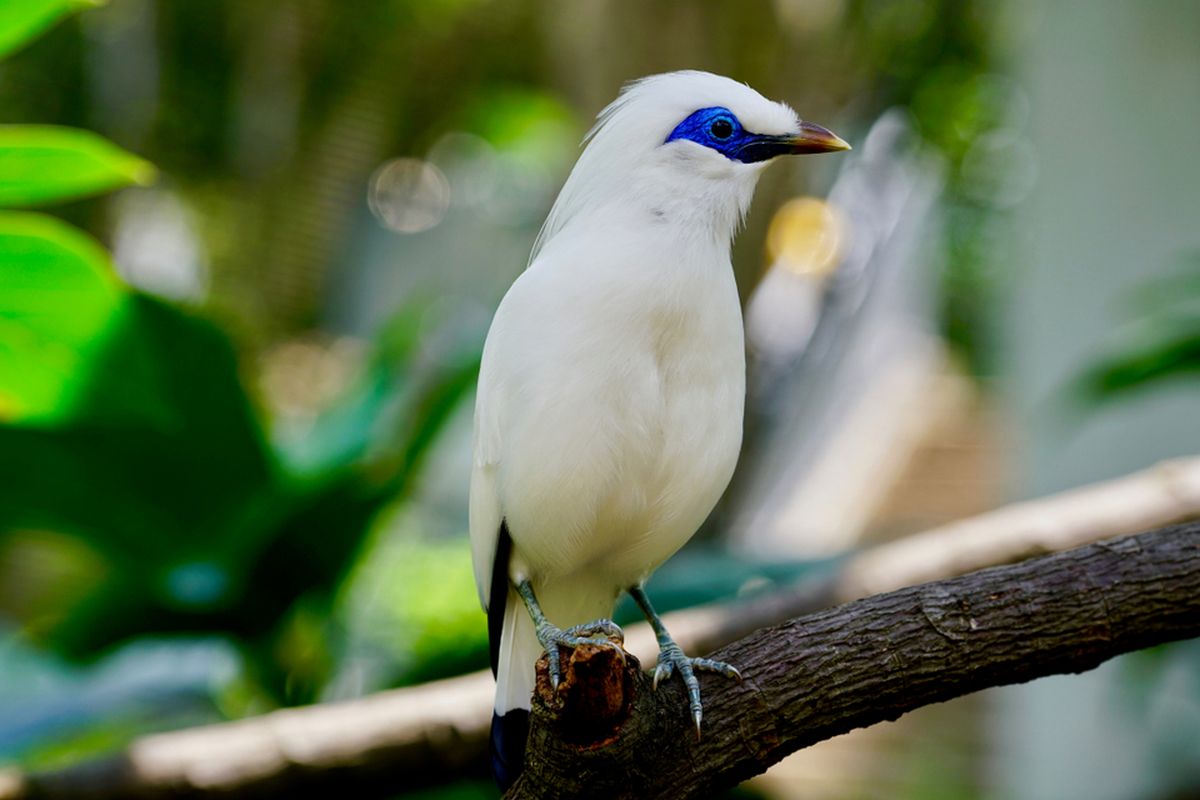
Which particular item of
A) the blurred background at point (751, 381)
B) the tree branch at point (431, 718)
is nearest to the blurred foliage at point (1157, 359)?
the blurred background at point (751, 381)

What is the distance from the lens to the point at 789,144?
5.96 feet

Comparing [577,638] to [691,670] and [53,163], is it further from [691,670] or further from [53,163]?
[53,163]

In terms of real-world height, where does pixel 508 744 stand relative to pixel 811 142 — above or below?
below

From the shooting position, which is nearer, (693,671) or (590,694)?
(590,694)

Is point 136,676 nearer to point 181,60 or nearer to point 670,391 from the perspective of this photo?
point 670,391

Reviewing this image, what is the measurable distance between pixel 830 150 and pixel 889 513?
7.05 m

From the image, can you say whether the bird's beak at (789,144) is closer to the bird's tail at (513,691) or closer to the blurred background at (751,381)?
the bird's tail at (513,691)

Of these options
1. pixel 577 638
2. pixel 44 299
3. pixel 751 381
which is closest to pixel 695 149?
pixel 577 638

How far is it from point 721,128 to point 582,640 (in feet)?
2.49

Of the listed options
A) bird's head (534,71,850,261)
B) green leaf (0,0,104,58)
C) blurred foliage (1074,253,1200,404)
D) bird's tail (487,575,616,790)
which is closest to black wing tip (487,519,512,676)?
bird's tail (487,575,616,790)

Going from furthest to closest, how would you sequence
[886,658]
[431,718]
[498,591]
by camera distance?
[431,718] → [498,591] → [886,658]

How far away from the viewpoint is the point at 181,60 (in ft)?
37.5

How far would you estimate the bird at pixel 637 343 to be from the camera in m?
1.76

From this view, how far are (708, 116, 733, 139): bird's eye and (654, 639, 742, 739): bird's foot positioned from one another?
29.4 inches
